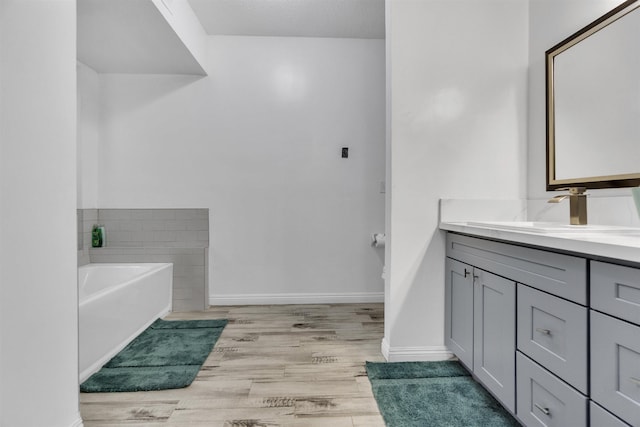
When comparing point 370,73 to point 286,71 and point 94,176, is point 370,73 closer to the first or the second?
point 286,71

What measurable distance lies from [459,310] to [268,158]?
221 cm

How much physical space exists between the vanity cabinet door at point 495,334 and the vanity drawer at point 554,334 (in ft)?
0.25

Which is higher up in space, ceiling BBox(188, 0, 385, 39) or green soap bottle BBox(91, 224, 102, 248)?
ceiling BBox(188, 0, 385, 39)

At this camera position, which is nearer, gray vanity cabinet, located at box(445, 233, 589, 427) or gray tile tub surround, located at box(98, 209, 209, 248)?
gray vanity cabinet, located at box(445, 233, 589, 427)

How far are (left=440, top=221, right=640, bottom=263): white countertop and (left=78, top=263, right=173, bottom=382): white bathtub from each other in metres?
→ 2.15

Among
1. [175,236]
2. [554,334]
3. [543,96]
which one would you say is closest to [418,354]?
[554,334]

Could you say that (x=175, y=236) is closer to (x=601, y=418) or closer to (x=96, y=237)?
(x=96, y=237)

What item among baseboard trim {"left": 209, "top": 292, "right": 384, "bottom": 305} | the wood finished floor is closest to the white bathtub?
the wood finished floor

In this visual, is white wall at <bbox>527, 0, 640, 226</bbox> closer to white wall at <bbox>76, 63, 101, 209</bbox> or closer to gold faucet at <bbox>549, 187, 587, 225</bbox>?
gold faucet at <bbox>549, 187, 587, 225</bbox>

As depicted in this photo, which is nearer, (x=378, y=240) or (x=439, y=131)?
(x=439, y=131)

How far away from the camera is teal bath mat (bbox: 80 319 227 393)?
6.44 feet

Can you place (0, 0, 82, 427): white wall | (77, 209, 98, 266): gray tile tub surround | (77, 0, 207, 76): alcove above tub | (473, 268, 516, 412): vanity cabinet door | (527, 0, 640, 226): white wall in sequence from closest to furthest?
(0, 0, 82, 427): white wall, (473, 268, 516, 412): vanity cabinet door, (527, 0, 640, 226): white wall, (77, 0, 207, 76): alcove above tub, (77, 209, 98, 266): gray tile tub surround

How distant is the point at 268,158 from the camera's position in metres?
3.54

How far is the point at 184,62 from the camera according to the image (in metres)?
3.14
